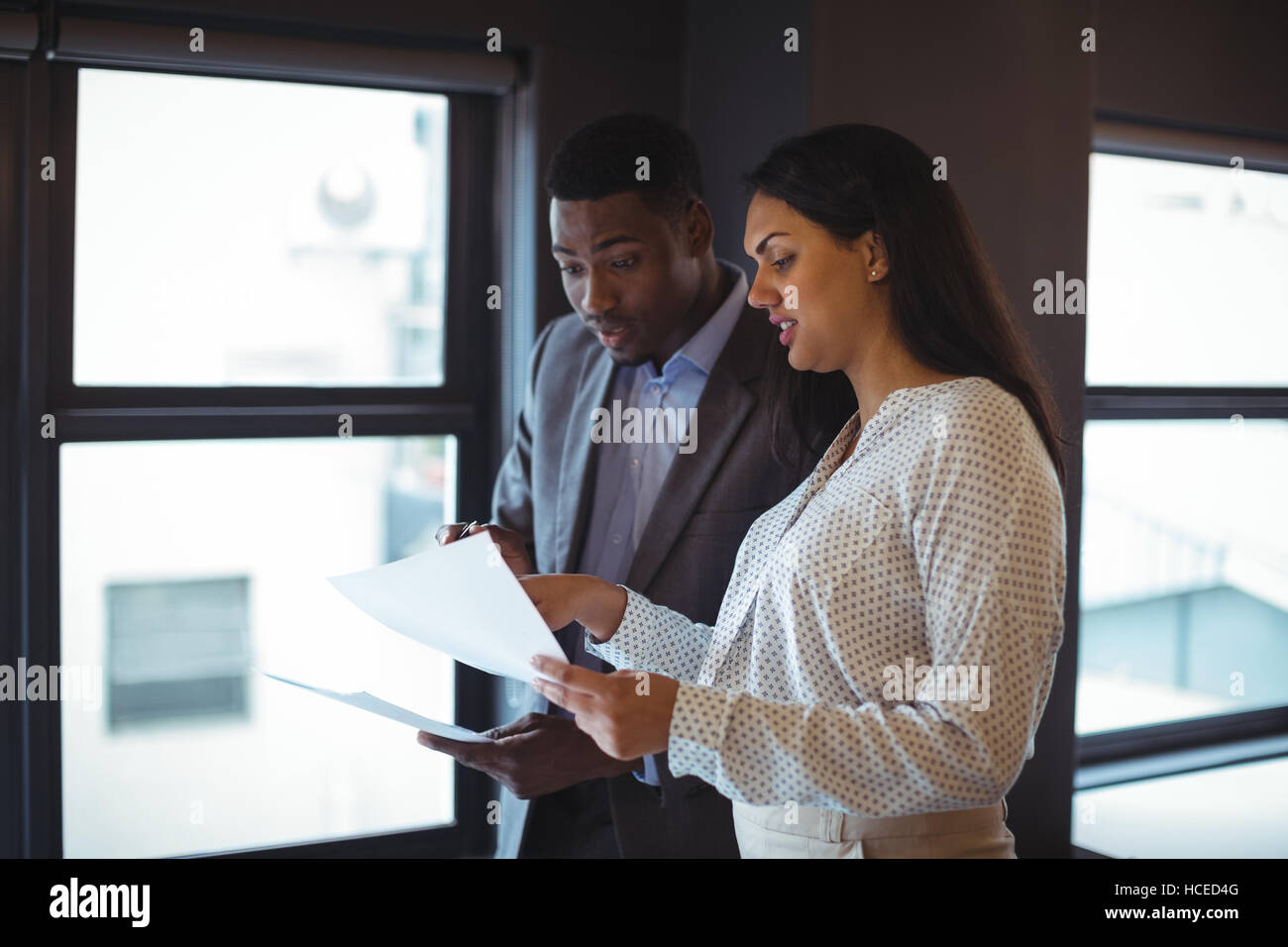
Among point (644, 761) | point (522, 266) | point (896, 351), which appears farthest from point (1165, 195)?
point (644, 761)

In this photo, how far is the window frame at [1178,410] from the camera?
2.44 m

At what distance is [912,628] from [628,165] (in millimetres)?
907

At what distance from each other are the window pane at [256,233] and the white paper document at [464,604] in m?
0.99

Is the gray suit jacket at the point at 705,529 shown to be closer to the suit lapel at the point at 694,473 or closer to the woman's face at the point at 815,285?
the suit lapel at the point at 694,473

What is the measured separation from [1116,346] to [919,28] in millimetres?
1078

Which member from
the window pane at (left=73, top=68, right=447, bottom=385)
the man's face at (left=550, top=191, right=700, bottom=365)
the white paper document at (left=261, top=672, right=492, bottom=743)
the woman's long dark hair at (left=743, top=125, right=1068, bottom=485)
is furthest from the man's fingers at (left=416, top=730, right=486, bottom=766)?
the window pane at (left=73, top=68, right=447, bottom=385)

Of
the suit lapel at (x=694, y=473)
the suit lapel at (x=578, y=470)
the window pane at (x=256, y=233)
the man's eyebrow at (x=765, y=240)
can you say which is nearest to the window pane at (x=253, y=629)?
the window pane at (x=256, y=233)

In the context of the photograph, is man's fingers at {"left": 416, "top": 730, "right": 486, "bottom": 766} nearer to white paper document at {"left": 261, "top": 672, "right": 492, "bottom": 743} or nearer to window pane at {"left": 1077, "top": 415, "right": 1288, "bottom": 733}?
white paper document at {"left": 261, "top": 672, "right": 492, "bottom": 743}

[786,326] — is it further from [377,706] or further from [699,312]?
[377,706]

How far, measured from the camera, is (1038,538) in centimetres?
99

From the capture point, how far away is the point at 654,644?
1.41 m

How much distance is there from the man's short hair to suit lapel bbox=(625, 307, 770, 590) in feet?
0.95

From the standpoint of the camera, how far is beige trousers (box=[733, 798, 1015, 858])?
3.68 feet

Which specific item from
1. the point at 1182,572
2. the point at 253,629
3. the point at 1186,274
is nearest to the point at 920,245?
the point at 253,629
